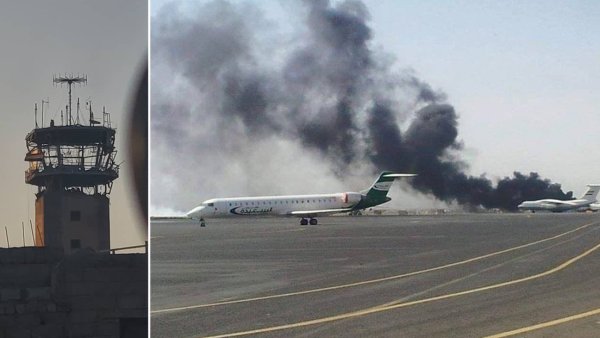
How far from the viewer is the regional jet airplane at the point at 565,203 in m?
3.63

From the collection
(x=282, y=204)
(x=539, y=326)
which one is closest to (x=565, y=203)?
(x=539, y=326)

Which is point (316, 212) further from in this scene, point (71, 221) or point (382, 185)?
point (71, 221)

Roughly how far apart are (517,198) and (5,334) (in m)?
5.10

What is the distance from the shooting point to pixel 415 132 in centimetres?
374

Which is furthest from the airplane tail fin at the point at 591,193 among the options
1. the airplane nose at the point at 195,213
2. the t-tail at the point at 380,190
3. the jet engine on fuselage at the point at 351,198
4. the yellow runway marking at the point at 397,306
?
the airplane nose at the point at 195,213

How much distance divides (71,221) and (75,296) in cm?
209

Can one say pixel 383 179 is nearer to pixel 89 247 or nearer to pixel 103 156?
pixel 89 247

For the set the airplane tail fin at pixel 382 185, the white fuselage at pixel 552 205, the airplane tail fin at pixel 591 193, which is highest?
the airplane tail fin at pixel 382 185

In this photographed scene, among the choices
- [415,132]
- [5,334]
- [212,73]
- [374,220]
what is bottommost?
[5,334]

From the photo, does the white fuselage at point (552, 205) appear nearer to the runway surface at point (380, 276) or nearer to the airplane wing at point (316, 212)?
the runway surface at point (380, 276)

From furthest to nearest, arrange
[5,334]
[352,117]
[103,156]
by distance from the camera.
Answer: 1. [103,156]
2. [5,334]
3. [352,117]

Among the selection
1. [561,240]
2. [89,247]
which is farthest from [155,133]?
[89,247]

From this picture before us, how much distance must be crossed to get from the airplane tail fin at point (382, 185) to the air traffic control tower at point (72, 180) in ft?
13.9

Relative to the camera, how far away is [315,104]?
3668 mm
